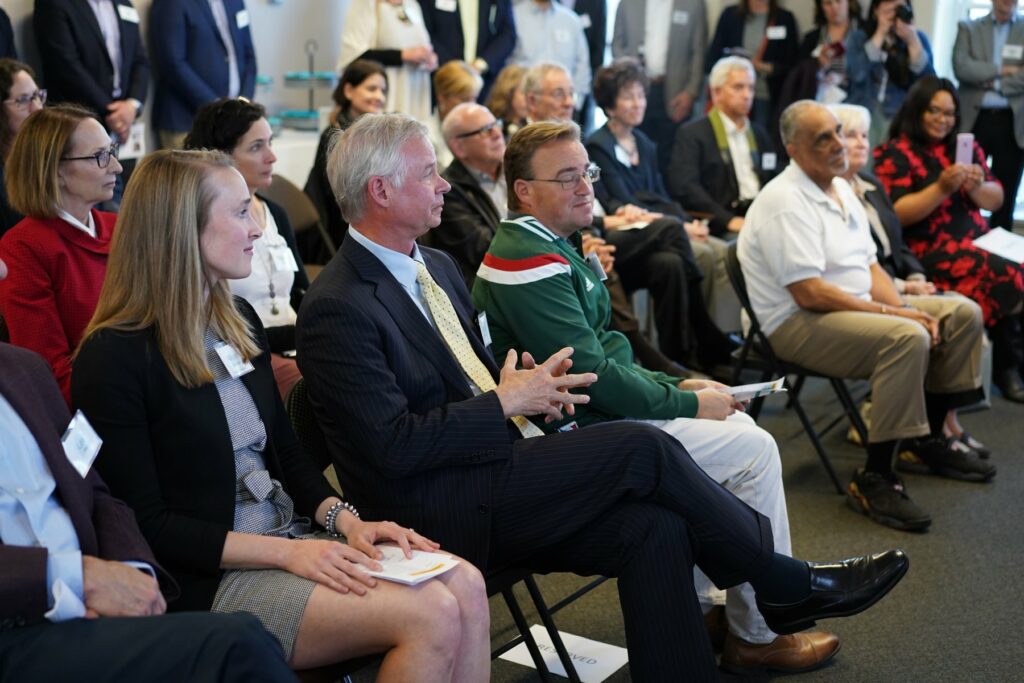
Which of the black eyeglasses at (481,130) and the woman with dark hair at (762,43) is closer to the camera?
the black eyeglasses at (481,130)

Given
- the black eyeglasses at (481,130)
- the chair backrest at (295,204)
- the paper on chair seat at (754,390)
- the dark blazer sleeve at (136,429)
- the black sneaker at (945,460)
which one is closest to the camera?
the dark blazer sleeve at (136,429)

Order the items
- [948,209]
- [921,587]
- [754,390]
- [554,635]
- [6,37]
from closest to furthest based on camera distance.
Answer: [554,635] → [754,390] → [921,587] → [6,37] → [948,209]

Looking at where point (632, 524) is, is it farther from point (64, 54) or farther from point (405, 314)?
point (64, 54)

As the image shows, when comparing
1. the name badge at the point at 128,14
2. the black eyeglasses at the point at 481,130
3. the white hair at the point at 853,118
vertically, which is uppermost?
the name badge at the point at 128,14

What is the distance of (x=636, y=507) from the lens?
88.1 inches

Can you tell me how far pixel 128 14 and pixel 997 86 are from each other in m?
5.48

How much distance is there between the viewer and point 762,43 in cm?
807

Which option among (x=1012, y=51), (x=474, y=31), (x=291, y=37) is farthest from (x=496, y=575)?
(x=1012, y=51)

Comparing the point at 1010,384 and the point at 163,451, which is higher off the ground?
the point at 163,451

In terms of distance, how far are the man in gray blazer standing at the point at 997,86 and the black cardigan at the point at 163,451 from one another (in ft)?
22.2

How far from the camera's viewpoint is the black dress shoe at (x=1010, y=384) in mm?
5207

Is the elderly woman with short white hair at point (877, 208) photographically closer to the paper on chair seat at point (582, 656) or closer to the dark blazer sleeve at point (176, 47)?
the paper on chair seat at point (582, 656)

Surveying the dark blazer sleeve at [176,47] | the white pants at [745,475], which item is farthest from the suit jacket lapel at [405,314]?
the dark blazer sleeve at [176,47]

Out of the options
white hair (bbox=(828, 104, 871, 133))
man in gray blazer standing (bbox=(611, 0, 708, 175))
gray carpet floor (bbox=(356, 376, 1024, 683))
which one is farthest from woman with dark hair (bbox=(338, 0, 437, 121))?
gray carpet floor (bbox=(356, 376, 1024, 683))
